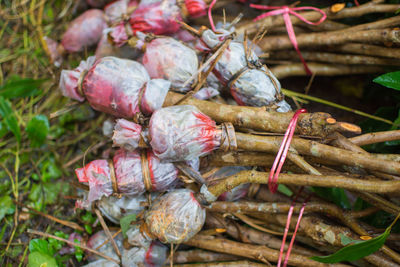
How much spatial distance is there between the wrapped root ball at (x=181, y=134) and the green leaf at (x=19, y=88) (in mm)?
864

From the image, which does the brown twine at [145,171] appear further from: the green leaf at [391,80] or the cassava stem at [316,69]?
the green leaf at [391,80]

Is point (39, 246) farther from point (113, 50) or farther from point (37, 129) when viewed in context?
point (113, 50)

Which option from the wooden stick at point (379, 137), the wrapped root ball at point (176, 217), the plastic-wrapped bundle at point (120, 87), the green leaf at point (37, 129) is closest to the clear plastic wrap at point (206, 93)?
the plastic-wrapped bundle at point (120, 87)

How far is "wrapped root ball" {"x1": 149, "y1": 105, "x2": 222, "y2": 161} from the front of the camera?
1.02 m

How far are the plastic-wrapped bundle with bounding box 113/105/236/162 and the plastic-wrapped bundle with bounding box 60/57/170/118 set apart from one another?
3.3 inches

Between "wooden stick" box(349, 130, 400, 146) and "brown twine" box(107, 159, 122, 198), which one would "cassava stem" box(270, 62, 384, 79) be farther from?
"brown twine" box(107, 159, 122, 198)

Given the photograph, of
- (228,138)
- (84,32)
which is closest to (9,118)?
(84,32)

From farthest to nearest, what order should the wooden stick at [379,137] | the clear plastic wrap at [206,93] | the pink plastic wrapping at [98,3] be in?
the pink plastic wrapping at [98,3]
the clear plastic wrap at [206,93]
the wooden stick at [379,137]

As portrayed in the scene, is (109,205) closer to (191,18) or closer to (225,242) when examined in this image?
(225,242)

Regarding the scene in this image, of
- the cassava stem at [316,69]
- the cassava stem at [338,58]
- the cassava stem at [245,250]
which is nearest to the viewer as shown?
the cassava stem at [245,250]

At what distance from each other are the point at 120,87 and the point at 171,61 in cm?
20

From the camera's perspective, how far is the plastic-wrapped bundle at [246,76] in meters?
1.12

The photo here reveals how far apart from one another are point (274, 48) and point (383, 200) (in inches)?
29.6

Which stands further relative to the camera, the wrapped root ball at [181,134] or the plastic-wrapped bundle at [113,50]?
the plastic-wrapped bundle at [113,50]
